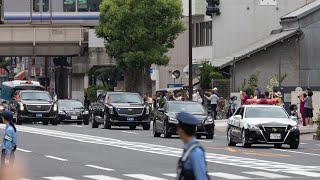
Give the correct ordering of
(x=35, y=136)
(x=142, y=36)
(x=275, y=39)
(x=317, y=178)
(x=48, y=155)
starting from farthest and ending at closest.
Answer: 1. (x=142, y=36)
2. (x=275, y=39)
3. (x=35, y=136)
4. (x=48, y=155)
5. (x=317, y=178)

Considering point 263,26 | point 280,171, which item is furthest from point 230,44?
point 280,171

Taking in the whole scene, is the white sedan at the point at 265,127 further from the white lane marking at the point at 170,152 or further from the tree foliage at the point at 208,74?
the tree foliage at the point at 208,74

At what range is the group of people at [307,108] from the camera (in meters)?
44.3

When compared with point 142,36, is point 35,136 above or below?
below

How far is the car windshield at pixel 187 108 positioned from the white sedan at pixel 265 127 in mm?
6114

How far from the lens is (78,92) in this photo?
9162cm

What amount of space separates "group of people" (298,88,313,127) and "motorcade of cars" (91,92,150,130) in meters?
6.95

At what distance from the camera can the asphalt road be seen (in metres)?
23.3

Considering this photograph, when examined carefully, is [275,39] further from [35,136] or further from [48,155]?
[48,155]

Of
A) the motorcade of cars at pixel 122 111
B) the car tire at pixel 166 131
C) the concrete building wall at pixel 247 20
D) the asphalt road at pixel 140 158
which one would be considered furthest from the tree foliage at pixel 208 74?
the car tire at pixel 166 131

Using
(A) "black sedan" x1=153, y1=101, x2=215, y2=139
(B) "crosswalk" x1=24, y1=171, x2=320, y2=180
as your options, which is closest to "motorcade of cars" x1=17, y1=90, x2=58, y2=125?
(A) "black sedan" x1=153, y1=101, x2=215, y2=139

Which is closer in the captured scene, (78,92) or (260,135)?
(260,135)

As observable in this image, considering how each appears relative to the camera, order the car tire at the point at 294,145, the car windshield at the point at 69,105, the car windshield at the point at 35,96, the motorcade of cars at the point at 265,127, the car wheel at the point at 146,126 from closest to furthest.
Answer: the motorcade of cars at the point at 265,127 < the car tire at the point at 294,145 < the car wheel at the point at 146,126 < the car windshield at the point at 35,96 < the car windshield at the point at 69,105

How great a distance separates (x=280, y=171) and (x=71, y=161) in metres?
6.01
